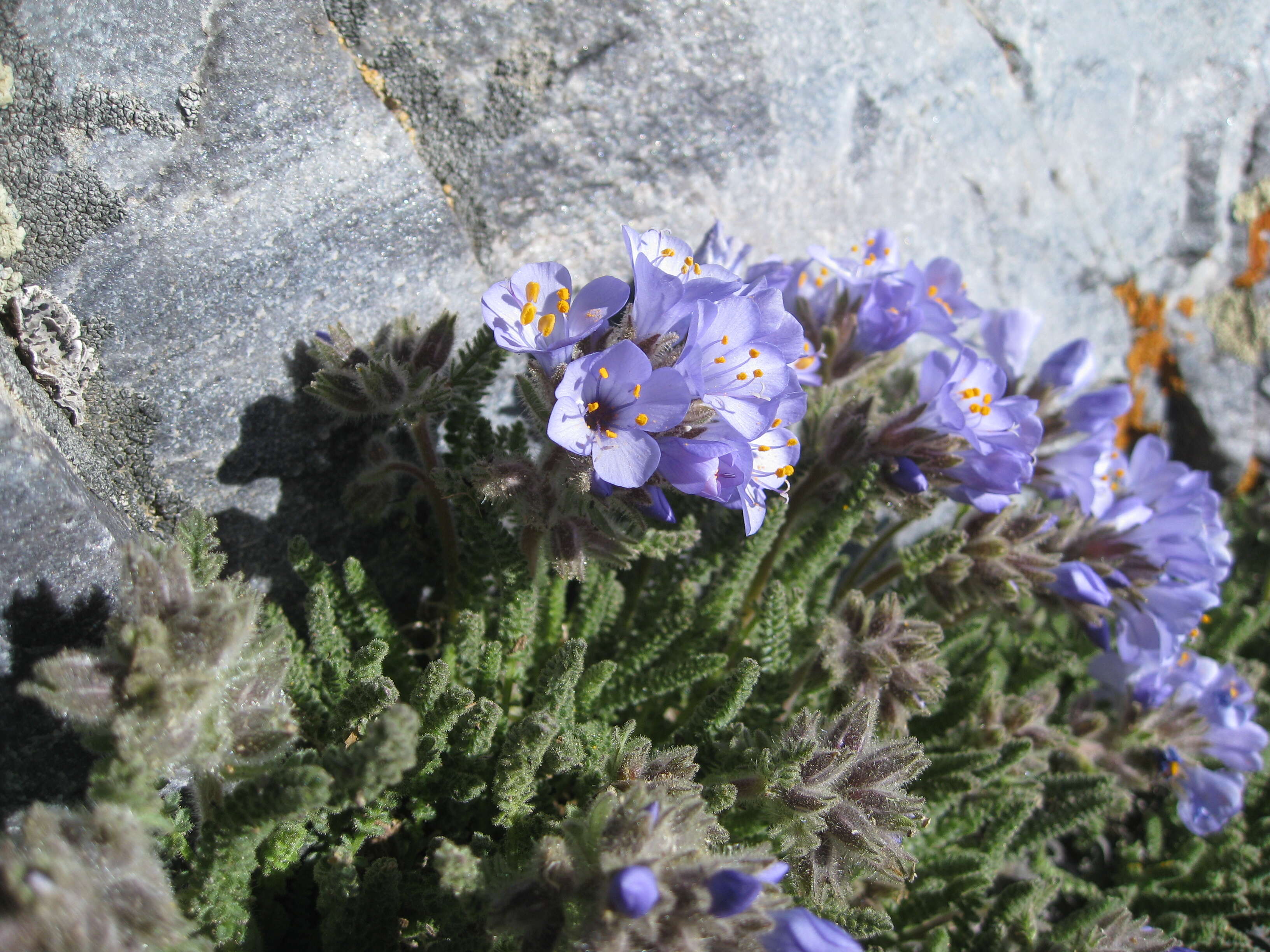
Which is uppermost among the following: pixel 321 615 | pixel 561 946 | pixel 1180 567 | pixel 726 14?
pixel 726 14

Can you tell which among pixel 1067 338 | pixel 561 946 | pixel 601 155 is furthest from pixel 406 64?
pixel 1067 338

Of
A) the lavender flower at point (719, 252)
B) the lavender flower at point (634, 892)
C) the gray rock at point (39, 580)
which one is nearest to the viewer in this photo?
the lavender flower at point (634, 892)

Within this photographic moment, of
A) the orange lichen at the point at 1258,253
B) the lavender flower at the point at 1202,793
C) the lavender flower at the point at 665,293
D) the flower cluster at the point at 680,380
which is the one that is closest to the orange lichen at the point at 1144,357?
the orange lichen at the point at 1258,253

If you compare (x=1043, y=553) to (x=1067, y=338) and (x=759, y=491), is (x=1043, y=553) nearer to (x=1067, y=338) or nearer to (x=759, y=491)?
(x=759, y=491)

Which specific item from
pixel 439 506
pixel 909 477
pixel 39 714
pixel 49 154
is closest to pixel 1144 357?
pixel 909 477

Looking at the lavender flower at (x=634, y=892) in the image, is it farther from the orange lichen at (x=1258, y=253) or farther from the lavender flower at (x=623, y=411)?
the orange lichen at (x=1258, y=253)
